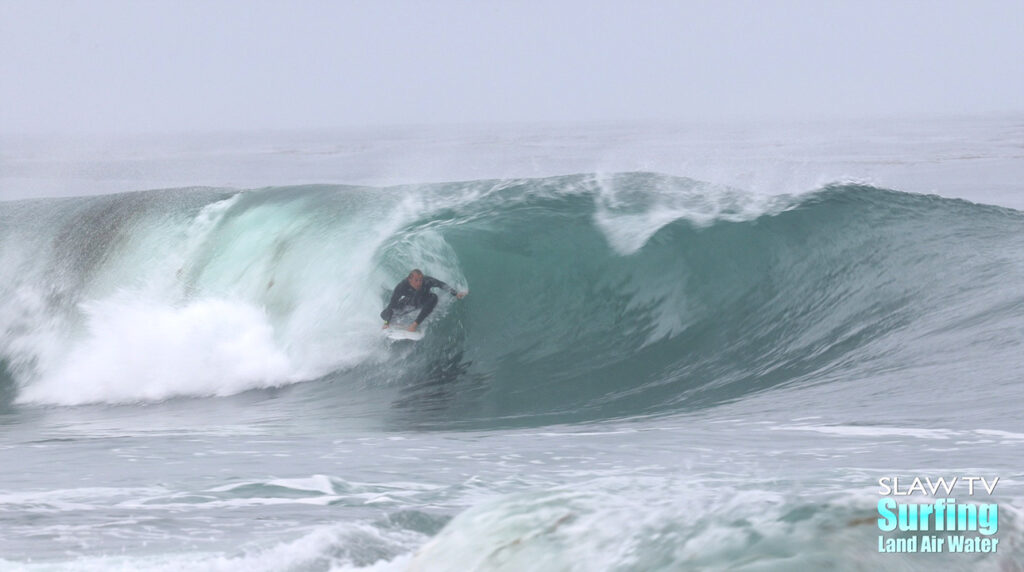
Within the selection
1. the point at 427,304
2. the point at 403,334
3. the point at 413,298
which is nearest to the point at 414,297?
the point at 413,298

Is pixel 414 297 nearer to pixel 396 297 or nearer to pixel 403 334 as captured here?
pixel 396 297

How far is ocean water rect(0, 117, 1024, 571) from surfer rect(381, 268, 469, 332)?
1.24 ft

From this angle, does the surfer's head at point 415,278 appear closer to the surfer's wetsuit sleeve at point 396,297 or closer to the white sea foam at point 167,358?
the surfer's wetsuit sleeve at point 396,297

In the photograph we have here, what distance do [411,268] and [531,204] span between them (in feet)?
7.25

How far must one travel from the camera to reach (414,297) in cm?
1062

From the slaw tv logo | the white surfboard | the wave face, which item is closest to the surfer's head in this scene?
the white surfboard

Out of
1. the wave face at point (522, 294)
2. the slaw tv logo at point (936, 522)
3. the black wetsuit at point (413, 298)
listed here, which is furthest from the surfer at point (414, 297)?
the slaw tv logo at point (936, 522)

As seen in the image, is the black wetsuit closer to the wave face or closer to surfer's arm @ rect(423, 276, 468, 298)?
surfer's arm @ rect(423, 276, 468, 298)

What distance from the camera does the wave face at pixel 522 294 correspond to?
31.6ft

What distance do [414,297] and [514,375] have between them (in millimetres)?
1275

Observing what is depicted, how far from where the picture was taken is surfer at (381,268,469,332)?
1052 cm

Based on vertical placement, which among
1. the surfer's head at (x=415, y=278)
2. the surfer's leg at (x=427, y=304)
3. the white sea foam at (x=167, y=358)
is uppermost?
the surfer's head at (x=415, y=278)

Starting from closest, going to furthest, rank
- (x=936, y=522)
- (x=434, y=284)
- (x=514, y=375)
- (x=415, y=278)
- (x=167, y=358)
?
1. (x=936, y=522)
2. (x=514, y=375)
3. (x=415, y=278)
4. (x=434, y=284)
5. (x=167, y=358)

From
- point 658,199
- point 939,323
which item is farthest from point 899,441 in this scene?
point 658,199
